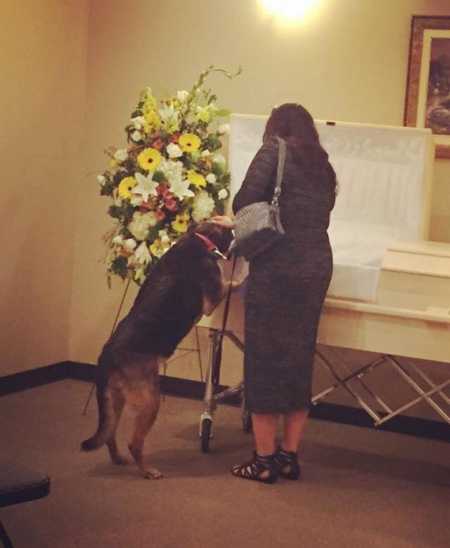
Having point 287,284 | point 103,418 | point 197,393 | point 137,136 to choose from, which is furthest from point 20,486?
point 197,393

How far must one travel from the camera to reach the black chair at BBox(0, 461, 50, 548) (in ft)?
5.88

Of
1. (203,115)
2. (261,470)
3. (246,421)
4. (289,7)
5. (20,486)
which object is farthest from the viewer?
(289,7)

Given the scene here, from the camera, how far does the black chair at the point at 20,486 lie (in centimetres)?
179

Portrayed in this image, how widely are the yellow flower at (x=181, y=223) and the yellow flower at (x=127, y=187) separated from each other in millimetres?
244

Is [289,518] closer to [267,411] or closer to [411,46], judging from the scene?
[267,411]

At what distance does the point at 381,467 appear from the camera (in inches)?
150

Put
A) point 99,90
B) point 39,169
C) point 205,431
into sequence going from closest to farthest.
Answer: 1. point 205,431
2. point 39,169
3. point 99,90

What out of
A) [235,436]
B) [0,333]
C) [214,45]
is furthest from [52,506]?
[214,45]

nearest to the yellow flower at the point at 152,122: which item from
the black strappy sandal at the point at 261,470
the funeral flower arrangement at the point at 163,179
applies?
the funeral flower arrangement at the point at 163,179

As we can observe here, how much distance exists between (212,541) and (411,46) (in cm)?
280

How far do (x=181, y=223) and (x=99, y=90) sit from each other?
5.20ft

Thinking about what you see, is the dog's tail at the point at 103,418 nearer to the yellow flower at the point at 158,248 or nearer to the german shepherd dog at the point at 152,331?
the german shepherd dog at the point at 152,331

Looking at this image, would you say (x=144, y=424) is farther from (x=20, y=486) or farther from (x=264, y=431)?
(x=20, y=486)

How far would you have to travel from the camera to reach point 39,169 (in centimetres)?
486
